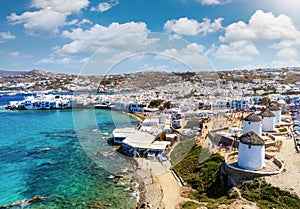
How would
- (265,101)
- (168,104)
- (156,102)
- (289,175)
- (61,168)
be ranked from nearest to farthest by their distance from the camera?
(289,175) → (61,168) → (168,104) → (265,101) → (156,102)

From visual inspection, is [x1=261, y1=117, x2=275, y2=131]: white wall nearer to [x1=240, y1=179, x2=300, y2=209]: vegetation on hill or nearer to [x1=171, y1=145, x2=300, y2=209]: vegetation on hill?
[x1=171, y1=145, x2=300, y2=209]: vegetation on hill

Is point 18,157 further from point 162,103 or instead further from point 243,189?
point 162,103

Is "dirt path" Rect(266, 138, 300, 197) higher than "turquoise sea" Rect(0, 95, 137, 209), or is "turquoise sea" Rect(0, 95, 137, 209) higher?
"dirt path" Rect(266, 138, 300, 197)

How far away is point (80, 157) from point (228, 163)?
453 inches

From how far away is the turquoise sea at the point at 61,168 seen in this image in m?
12.0

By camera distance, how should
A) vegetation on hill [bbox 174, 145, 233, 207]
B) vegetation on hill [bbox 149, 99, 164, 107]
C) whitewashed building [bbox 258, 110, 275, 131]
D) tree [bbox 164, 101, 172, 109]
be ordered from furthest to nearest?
vegetation on hill [bbox 149, 99, 164, 107], tree [bbox 164, 101, 172, 109], whitewashed building [bbox 258, 110, 275, 131], vegetation on hill [bbox 174, 145, 233, 207]

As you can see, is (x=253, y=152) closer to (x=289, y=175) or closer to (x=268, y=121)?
(x=289, y=175)

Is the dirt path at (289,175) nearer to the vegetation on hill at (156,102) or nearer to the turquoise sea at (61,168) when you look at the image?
the turquoise sea at (61,168)

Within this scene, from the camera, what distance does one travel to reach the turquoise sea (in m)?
12.0

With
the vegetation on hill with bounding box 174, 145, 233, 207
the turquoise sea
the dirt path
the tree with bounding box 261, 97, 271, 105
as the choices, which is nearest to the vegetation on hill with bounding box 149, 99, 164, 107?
the turquoise sea

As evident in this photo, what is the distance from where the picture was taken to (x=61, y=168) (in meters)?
16.0

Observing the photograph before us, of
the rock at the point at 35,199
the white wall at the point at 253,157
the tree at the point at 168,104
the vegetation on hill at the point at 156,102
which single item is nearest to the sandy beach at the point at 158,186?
the white wall at the point at 253,157

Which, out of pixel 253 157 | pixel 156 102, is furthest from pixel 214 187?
pixel 156 102

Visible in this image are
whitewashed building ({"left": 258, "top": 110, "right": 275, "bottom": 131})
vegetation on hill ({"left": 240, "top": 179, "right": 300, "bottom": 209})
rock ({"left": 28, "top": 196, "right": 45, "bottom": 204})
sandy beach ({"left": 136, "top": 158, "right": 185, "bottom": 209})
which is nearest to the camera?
vegetation on hill ({"left": 240, "top": 179, "right": 300, "bottom": 209})
